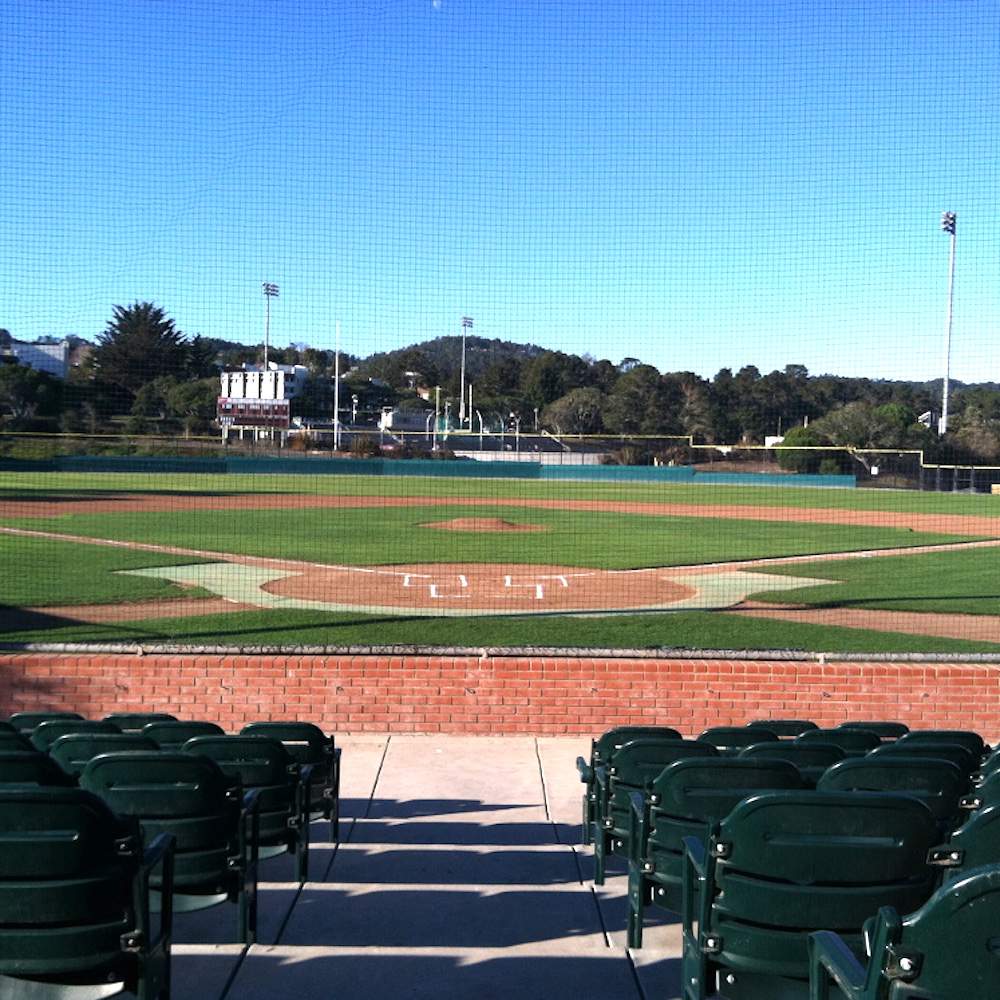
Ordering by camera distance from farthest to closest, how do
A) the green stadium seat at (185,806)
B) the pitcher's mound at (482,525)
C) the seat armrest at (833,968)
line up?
the pitcher's mound at (482,525)
the green stadium seat at (185,806)
the seat armrest at (833,968)

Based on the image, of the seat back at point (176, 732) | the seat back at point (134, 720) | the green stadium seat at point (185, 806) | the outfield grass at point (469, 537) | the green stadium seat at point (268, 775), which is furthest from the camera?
the outfield grass at point (469, 537)

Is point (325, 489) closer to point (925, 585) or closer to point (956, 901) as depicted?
point (925, 585)

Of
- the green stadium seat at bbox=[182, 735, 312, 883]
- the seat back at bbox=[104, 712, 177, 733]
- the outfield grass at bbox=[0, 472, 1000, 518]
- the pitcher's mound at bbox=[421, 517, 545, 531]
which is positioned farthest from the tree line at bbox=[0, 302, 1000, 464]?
the green stadium seat at bbox=[182, 735, 312, 883]

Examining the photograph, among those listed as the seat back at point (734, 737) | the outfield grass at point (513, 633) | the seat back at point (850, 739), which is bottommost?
the outfield grass at point (513, 633)

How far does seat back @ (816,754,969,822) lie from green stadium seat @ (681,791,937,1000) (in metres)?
0.81

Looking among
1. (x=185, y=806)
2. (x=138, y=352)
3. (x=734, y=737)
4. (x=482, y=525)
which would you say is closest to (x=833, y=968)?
(x=185, y=806)

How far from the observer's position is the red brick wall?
9492 millimetres

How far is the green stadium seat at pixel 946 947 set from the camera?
230 centimetres

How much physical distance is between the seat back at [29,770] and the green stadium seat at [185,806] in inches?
4.4

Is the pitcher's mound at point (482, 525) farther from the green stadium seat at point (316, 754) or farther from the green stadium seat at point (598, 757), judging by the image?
the green stadium seat at point (316, 754)

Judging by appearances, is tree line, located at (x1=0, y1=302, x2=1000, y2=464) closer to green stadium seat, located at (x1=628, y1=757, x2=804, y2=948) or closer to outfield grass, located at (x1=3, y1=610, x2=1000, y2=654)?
outfield grass, located at (x1=3, y1=610, x2=1000, y2=654)

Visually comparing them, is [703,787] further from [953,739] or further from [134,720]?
[134,720]

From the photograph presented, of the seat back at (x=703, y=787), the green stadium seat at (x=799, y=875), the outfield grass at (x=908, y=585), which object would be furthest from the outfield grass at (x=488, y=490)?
the green stadium seat at (x=799, y=875)

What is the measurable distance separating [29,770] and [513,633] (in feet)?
30.6
